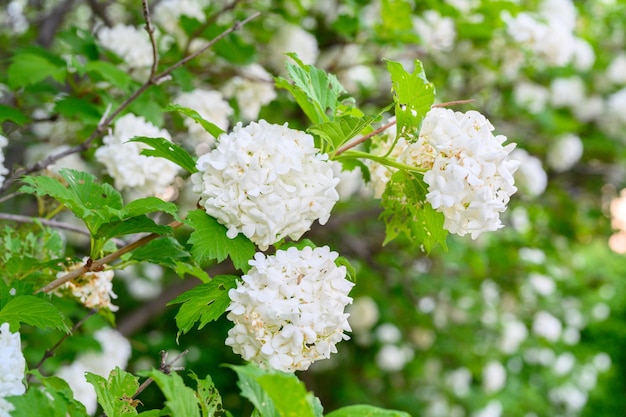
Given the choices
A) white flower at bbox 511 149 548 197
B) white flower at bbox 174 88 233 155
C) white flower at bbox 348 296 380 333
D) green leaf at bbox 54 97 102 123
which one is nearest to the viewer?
green leaf at bbox 54 97 102 123

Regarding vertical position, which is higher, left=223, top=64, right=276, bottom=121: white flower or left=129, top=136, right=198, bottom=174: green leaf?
left=129, top=136, right=198, bottom=174: green leaf

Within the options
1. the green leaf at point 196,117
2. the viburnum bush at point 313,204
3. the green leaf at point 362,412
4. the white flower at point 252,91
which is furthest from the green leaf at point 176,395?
the white flower at point 252,91

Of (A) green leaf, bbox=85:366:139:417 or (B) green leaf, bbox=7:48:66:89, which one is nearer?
(A) green leaf, bbox=85:366:139:417

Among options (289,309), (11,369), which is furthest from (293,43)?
(11,369)

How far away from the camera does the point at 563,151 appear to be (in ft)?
14.3

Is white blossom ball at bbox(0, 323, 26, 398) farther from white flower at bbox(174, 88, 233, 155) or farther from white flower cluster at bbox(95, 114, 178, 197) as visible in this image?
white flower at bbox(174, 88, 233, 155)

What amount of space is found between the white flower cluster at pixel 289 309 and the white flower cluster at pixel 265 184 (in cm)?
5

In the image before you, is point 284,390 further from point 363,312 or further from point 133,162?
point 363,312

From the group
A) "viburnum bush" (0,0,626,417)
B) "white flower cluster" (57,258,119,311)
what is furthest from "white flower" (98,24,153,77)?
"white flower cluster" (57,258,119,311)

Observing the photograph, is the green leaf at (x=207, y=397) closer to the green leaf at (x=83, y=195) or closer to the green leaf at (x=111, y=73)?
the green leaf at (x=83, y=195)

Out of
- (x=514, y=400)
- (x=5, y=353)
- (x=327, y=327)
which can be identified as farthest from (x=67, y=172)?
(x=514, y=400)

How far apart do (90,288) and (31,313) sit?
0.97ft

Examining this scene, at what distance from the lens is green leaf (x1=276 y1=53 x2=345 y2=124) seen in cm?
127

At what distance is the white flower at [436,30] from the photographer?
11.1 ft
